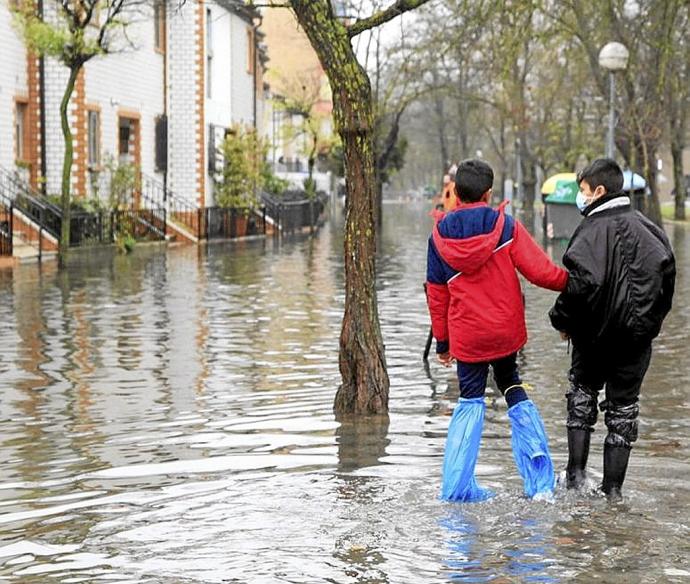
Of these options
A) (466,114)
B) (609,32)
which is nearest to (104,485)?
(609,32)

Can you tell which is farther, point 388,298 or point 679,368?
point 388,298

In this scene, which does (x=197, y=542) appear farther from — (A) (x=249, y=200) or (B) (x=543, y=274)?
(A) (x=249, y=200)

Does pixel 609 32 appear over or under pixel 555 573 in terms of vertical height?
over

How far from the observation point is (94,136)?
117 ft

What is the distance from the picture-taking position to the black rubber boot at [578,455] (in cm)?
747

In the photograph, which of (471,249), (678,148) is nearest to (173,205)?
(678,148)

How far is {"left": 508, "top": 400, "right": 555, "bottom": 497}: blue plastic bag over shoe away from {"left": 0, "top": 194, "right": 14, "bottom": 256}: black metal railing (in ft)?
69.9

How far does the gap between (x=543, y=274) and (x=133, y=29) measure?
103ft

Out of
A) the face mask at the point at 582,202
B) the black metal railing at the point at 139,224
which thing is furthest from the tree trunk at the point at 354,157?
the black metal railing at the point at 139,224

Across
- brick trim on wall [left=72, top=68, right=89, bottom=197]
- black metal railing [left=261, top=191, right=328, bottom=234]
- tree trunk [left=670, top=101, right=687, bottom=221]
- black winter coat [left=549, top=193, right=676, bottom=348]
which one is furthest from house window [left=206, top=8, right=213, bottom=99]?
black winter coat [left=549, top=193, right=676, bottom=348]

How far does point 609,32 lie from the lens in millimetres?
35062

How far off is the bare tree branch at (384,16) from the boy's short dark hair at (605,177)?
281 cm

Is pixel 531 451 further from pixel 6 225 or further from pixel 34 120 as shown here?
pixel 34 120

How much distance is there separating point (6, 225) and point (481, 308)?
22560mm
